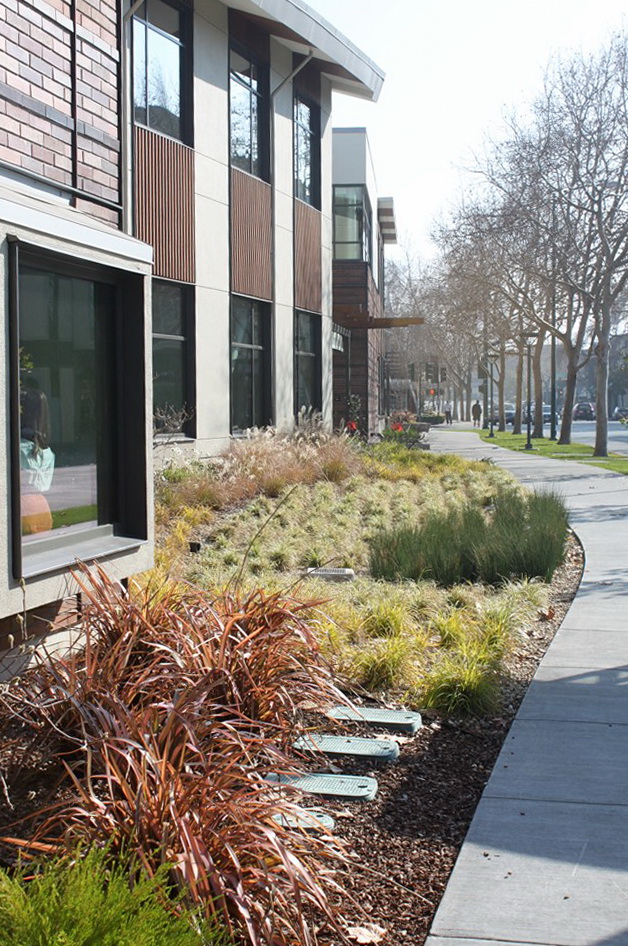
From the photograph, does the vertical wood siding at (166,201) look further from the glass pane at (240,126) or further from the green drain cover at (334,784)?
the green drain cover at (334,784)

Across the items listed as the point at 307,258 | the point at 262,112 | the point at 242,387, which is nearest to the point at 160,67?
the point at 262,112

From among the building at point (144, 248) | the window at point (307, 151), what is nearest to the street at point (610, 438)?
the window at point (307, 151)

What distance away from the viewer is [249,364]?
20.8 m

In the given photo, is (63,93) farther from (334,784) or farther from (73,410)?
(334,784)

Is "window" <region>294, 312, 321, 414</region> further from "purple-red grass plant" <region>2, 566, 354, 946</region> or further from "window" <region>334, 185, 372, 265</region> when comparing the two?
"purple-red grass plant" <region>2, 566, 354, 946</region>

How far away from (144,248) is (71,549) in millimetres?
2058

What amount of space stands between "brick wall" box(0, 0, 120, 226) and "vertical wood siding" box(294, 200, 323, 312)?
52.7ft

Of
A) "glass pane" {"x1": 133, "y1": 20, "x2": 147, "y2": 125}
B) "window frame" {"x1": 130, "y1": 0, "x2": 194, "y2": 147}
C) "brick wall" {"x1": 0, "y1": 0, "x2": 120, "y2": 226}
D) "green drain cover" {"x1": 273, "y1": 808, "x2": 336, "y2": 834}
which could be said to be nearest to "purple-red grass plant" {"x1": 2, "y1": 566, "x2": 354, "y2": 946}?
"green drain cover" {"x1": 273, "y1": 808, "x2": 336, "y2": 834}

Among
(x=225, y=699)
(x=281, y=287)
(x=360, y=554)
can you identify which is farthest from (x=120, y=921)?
(x=281, y=287)

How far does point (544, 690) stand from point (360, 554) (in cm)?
537

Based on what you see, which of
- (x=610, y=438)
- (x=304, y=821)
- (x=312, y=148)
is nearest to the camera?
(x=304, y=821)

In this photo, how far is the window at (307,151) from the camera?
2363cm

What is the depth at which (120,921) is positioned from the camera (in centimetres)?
297

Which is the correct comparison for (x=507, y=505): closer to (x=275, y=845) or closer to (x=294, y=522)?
(x=294, y=522)
